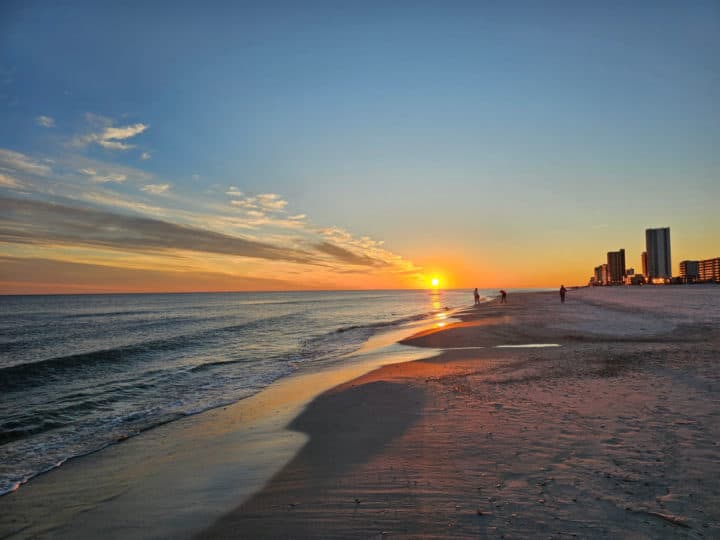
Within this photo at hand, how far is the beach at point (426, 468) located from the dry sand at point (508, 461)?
0.09 feet

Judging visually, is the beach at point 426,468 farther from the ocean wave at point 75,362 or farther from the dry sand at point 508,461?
the ocean wave at point 75,362

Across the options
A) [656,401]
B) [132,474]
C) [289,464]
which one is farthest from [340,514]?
[656,401]

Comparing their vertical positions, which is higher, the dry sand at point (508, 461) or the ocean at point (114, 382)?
the dry sand at point (508, 461)

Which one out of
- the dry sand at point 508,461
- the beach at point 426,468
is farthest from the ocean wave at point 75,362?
the dry sand at point 508,461

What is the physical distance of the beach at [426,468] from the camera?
193 inches

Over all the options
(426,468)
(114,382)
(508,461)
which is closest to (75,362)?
(114,382)

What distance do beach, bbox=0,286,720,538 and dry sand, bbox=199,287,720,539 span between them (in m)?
0.03

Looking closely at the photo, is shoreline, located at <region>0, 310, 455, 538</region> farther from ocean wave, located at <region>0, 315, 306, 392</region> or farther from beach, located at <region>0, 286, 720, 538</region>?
ocean wave, located at <region>0, 315, 306, 392</region>

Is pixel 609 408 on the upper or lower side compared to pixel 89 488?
upper

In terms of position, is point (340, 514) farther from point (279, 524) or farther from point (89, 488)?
point (89, 488)

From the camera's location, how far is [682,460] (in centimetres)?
596

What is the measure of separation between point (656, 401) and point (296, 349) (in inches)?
830

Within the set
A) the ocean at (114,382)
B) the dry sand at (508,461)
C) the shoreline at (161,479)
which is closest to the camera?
the dry sand at (508,461)

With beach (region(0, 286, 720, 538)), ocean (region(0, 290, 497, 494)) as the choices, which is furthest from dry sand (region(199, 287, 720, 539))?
ocean (region(0, 290, 497, 494))
